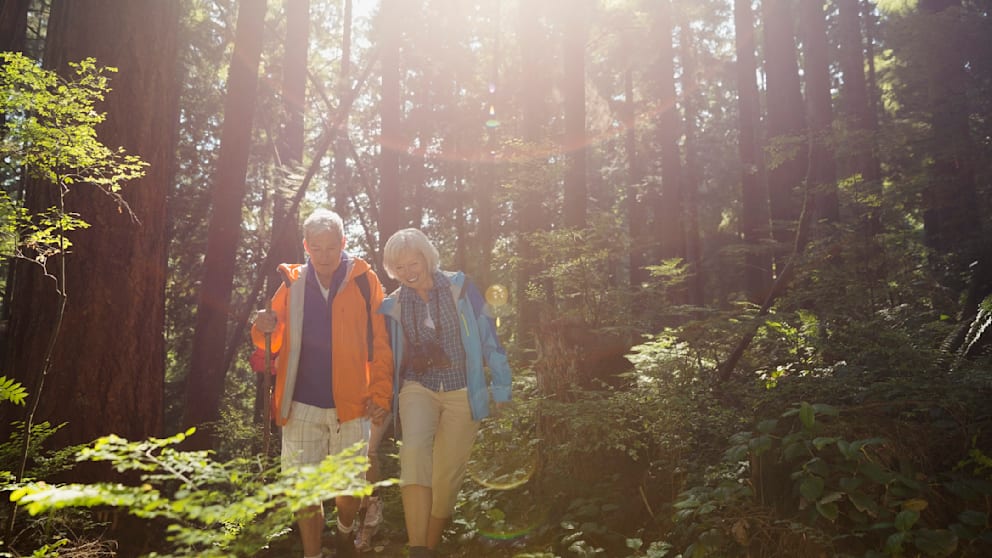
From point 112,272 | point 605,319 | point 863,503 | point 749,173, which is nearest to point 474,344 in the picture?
point 863,503

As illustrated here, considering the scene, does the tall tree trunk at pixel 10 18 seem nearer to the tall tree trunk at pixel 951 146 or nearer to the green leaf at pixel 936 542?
the green leaf at pixel 936 542

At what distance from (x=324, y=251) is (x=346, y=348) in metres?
0.68

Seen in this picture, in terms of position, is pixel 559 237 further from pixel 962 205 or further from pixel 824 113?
pixel 962 205

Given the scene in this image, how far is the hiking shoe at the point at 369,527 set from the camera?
16.2 ft

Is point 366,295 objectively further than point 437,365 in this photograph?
Yes

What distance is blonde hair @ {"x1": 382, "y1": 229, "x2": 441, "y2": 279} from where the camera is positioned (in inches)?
167

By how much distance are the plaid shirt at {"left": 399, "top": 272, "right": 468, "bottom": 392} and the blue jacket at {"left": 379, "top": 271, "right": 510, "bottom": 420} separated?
4cm

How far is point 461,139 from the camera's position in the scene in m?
20.5

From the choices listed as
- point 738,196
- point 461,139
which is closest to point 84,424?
point 461,139

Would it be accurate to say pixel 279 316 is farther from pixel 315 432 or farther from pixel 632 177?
pixel 632 177

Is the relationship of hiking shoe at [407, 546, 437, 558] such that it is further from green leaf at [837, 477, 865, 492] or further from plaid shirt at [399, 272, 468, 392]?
green leaf at [837, 477, 865, 492]

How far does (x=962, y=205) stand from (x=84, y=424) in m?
12.3

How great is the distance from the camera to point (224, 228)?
31.0 feet

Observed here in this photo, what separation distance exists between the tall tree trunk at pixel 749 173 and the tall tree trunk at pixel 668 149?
177 cm
